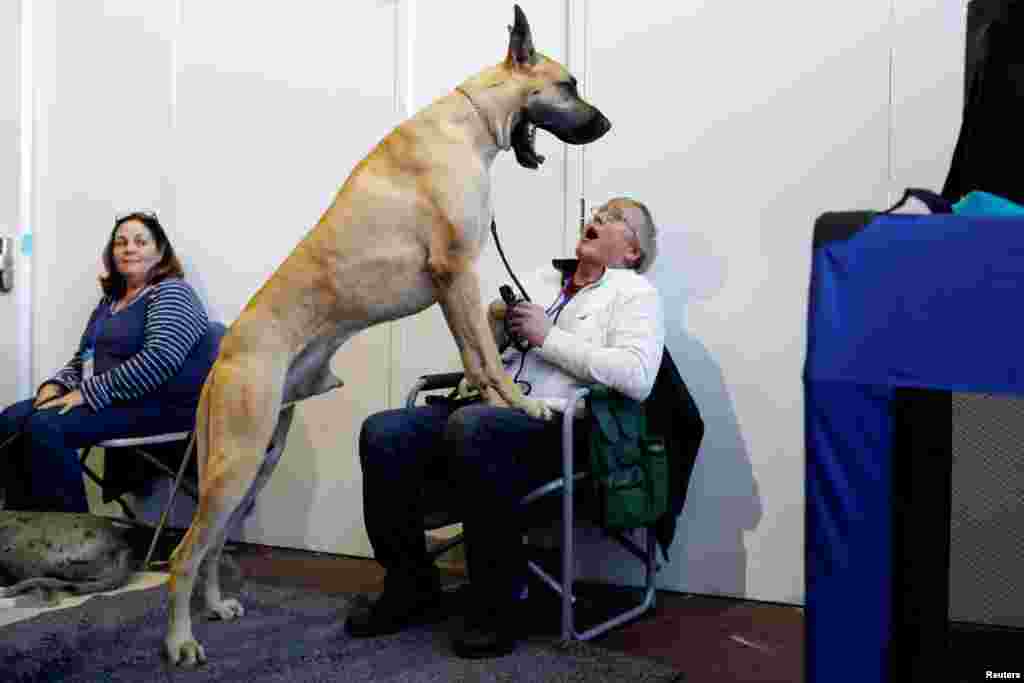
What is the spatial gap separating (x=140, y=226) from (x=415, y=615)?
1.94 meters

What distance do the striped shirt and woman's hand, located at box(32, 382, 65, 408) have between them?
0.03 metres

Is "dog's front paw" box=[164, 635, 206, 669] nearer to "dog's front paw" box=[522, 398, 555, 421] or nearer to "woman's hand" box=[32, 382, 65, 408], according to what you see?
"dog's front paw" box=[522, 398, 555, 421]

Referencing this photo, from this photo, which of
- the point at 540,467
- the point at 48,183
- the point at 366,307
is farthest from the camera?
the point at 48,183


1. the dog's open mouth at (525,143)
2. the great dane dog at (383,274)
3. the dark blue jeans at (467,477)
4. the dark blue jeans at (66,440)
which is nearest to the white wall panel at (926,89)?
the great dane dog at (383,274)

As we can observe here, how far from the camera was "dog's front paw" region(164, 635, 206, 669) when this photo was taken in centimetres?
200

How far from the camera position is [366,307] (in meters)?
1.98

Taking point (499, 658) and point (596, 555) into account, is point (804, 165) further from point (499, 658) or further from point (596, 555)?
point (499, 658)

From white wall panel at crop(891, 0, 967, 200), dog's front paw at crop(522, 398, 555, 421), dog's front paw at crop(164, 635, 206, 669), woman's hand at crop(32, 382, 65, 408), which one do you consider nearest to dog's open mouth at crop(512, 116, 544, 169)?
dog's front paw at crop(522, 398, 555, 421)

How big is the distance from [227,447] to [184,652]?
50cm

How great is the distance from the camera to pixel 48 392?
3207 millimetres

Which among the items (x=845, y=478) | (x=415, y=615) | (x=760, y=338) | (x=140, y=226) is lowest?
(x=415, y=615)

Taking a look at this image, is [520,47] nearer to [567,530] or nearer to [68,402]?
[567,530]

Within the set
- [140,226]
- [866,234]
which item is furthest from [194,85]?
[866,234]

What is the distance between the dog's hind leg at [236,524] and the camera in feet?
7.10
